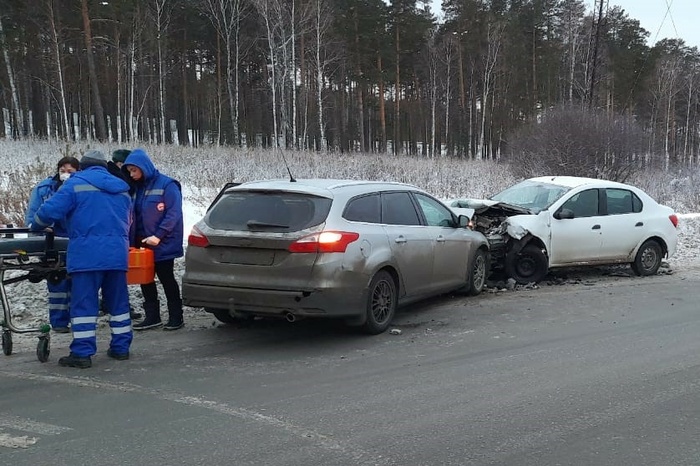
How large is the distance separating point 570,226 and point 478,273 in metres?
2.09

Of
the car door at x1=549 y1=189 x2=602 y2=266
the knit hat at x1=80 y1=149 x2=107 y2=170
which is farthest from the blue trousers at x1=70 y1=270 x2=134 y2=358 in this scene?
the car door at x1=549 y1=189 x2=602 y2=266

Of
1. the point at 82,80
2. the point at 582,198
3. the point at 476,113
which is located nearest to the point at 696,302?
the point at 582,198

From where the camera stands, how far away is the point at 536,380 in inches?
213

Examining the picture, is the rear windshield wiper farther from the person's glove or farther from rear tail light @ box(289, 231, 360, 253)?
the person's glove

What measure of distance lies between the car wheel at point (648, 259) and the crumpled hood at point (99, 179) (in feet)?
28.6

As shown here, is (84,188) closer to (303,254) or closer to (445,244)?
(303,254)

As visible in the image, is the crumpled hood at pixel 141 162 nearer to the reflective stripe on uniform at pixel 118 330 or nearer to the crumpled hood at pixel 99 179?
the crumpled hood at pixel 99 179

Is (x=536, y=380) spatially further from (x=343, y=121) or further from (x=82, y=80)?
(x=343, y=121)

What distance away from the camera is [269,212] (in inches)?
255

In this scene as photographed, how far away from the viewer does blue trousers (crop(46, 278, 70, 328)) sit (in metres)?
6.82

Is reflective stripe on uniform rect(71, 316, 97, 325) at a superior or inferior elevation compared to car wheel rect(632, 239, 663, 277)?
superior

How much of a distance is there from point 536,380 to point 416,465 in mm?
2032

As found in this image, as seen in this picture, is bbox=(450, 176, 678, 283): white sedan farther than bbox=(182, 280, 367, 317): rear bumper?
Yes

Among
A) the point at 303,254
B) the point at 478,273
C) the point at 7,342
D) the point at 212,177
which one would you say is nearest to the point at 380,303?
the point at 303,254
